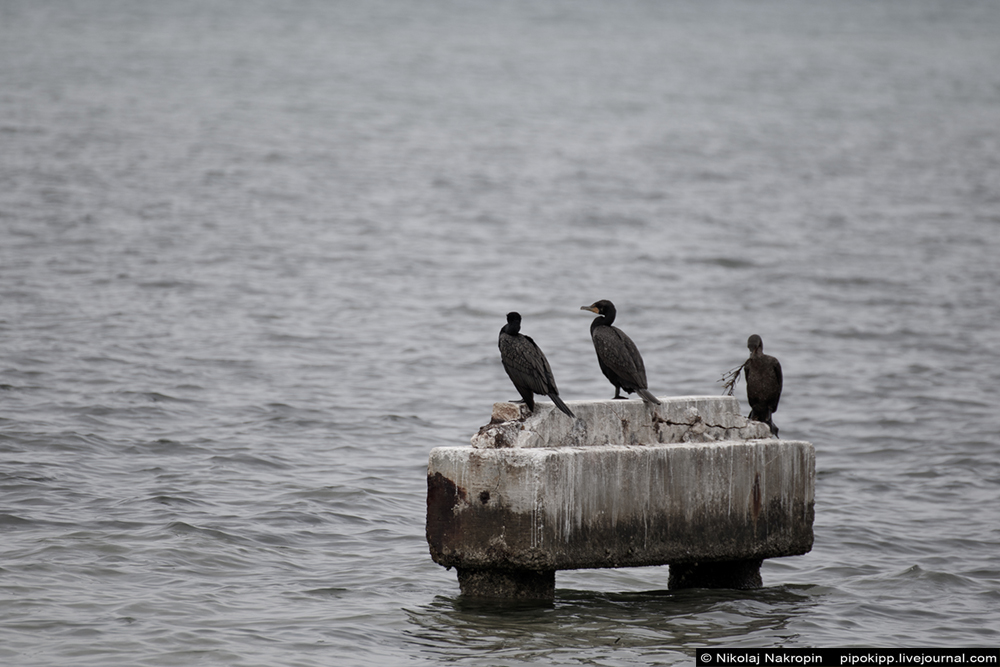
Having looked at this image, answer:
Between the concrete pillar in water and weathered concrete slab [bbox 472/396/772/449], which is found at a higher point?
weathered concrete slab [bbox 472/396/772/449]

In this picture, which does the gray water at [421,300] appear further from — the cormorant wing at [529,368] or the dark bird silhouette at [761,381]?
the cormorant wing at [529,368]

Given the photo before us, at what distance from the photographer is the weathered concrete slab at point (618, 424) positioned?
8.56m

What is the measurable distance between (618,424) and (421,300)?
16905mm

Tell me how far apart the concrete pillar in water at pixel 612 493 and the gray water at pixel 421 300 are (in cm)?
51

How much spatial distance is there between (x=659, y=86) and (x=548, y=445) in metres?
46.8

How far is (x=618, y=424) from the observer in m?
8.98

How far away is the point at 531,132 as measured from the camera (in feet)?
149

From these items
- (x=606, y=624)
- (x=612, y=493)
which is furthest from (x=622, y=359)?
(x=606, y=624)

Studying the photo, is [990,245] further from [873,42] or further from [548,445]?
[873,42]

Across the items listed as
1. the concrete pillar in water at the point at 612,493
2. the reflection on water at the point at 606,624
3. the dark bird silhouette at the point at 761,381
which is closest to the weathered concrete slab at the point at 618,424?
the concrete pillar in water at the point at 612,493

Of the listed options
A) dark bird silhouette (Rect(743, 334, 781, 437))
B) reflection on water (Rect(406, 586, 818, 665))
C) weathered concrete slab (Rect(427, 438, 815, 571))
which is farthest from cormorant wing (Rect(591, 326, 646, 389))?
reflection on water (Rect(406, 586, 818, 665))

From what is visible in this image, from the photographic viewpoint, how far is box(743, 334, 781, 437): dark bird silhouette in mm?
9336

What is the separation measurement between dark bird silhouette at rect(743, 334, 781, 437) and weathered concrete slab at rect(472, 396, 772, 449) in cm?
13

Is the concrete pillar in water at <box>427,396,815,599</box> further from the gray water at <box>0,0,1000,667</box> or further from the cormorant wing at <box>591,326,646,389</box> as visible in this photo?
the gray water at <box>0,0,1000,667</box>
